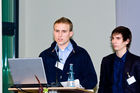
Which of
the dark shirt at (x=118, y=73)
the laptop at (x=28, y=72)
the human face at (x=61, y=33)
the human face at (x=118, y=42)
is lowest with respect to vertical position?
the dark shirt at (x=118, y=73)

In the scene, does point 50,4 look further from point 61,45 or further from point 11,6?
point 61,45

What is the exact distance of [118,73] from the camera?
511 cm

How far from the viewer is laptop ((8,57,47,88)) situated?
3611mm

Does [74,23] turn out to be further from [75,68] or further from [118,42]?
[75,68]

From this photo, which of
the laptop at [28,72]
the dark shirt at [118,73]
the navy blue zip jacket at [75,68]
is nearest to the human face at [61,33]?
the navy blue zip jacket at [75,68]

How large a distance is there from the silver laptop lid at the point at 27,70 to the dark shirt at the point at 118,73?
5.43 feet

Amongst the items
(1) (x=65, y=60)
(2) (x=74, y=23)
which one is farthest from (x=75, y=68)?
(2) (x=74, y=23)

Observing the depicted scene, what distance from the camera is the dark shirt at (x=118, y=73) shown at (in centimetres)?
503

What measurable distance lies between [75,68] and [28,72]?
828 millimetres

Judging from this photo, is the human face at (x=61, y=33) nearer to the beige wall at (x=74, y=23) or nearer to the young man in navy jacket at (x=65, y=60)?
the young man in navy jacket at (x=65, y=60)

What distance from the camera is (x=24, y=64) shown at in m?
3.63

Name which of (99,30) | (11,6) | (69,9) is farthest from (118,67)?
(11,6)

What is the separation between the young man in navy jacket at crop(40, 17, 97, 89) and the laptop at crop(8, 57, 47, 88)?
2.03ft

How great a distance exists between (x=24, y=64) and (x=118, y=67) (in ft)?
6.15
